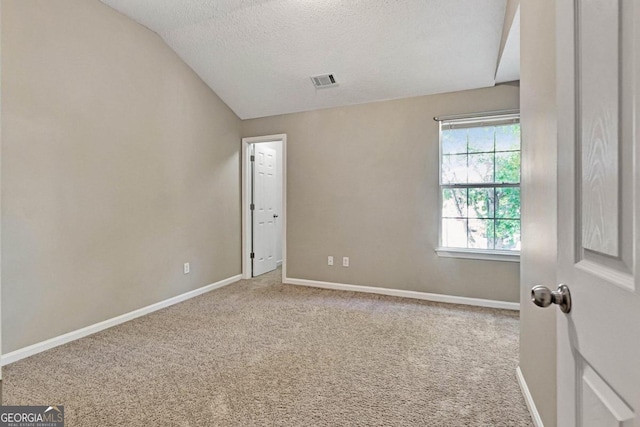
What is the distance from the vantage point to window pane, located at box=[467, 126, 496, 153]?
3.39m

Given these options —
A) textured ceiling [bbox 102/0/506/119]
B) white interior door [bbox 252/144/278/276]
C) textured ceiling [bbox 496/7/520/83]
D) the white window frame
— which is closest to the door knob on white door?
textured ceiling [bbox 496/7/520/83]

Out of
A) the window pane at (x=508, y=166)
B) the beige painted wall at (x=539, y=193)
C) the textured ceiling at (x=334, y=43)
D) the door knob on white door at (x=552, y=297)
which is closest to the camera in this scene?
the door knob on white door at (x=552, y=297)

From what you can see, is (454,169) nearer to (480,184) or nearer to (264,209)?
(480,184)

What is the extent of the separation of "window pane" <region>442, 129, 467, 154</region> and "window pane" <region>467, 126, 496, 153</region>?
60mm

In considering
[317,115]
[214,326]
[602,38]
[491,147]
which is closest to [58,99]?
[214,326]

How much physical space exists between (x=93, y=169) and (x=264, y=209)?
2.48m

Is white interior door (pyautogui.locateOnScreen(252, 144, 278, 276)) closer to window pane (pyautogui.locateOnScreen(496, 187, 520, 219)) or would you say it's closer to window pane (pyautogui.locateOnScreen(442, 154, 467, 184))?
window pane (pyautogui.locateOnScreen(442, 154, 467, 184))

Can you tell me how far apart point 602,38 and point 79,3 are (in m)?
3.54

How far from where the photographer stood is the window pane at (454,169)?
3.51 meters

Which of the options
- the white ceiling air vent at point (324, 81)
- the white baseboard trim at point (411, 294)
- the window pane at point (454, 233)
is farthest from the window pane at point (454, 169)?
the white ceiling air vent at point (324, 81)

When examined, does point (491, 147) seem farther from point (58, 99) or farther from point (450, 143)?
point (58, 99)

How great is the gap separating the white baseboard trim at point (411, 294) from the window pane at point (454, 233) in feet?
1.92

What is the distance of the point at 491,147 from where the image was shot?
11.1 ft

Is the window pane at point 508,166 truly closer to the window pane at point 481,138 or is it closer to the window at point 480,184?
the window at point 480,184
